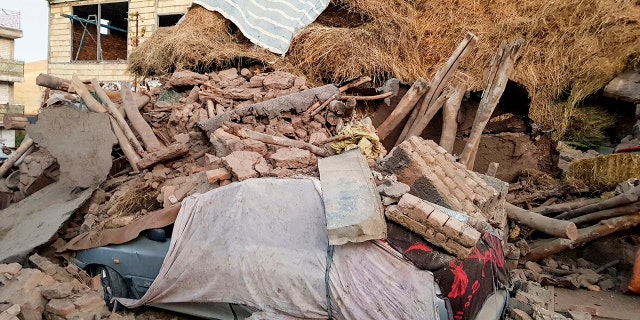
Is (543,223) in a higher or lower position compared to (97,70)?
higher

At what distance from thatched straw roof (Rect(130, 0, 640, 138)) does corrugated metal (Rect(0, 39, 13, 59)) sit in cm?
2373

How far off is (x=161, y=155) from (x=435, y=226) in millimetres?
4064

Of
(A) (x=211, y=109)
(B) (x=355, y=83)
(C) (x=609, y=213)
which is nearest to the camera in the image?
(C) (x=609, y=213)

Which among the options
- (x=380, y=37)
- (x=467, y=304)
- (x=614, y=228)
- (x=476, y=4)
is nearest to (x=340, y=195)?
(x=467, y=304)

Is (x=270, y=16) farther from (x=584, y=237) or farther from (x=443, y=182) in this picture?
(x=584, y=237)

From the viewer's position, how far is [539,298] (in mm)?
4531

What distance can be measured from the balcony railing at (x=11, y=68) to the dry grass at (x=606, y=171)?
Answer: 3056cm

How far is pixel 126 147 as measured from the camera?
21.1 feet

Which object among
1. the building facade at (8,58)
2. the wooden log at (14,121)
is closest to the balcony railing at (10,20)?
the building facade at (8,58)

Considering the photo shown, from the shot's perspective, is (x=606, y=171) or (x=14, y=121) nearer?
(x=606, y=171)

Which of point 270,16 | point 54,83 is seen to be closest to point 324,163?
point 270,16

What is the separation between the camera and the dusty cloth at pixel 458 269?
3.36 meters

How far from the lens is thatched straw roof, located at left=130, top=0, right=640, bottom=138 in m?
8.28

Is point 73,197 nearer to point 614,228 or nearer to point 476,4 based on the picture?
point 614,228
